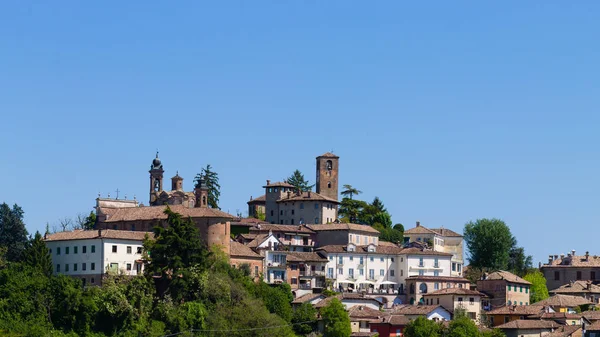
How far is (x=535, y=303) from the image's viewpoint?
10781cm

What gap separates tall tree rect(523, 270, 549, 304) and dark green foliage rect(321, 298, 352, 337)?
25.8 meters

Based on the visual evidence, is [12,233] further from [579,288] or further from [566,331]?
[579,288]

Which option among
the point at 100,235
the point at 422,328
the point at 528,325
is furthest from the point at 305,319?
the point at 528,325

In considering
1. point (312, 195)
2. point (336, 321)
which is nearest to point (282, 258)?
point (336, 321)

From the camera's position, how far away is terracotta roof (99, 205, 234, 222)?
325 ft

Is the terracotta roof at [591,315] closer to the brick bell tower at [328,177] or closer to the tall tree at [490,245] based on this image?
the tall tree at [490,245]

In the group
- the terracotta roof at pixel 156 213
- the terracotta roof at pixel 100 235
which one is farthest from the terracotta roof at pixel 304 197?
the terracotta roof at pixel 100 235

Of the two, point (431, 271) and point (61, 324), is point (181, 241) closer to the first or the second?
point (61, 324)

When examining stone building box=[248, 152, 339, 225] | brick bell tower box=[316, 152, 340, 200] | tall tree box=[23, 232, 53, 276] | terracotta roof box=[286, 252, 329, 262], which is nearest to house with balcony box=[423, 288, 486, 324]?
terracotta roof box=[286, 252, 329, 262]

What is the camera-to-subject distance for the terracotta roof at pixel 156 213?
99125 millimetres

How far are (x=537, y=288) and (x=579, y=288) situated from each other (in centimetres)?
467

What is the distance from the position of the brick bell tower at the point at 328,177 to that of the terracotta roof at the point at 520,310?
3088 centimetres

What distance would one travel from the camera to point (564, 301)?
107m

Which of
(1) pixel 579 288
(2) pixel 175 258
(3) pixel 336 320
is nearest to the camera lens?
(2) pixel 175 258
